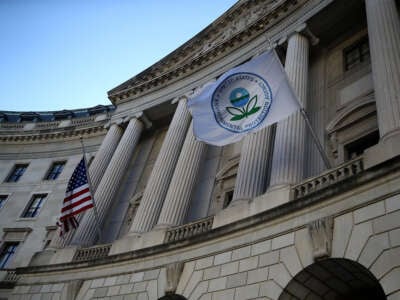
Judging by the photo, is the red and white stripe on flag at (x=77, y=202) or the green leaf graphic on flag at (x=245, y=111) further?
the red and white stripe on flag at (x=77, y=202)

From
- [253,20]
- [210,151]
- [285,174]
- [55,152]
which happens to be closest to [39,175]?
[55,152]

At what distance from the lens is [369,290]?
12.0 m

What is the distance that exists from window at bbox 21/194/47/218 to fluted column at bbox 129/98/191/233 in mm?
14386

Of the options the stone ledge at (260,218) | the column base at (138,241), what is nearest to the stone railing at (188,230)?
the column base at (138,241)

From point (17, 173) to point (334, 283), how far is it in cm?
3094

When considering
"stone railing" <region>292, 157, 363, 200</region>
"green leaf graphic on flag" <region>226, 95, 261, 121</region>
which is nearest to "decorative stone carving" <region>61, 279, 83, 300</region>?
"green leaf graphic on flag" <region>226, 95, 261, 121</region>

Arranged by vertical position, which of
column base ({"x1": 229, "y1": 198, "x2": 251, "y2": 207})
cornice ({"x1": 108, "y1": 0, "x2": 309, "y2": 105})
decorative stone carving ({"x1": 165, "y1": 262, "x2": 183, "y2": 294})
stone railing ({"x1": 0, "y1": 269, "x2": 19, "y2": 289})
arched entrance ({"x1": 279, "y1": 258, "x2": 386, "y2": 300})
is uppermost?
cornice ({"x1": 108, "y1": 0, "x2": 309, "y2": 105})

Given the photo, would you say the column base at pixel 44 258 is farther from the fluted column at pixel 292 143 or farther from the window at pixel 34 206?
the fluted column at pixel 292 143

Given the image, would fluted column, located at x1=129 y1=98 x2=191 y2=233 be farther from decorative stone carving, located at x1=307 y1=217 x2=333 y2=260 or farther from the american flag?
decorative stone carving, located at x1=307 y1=217 x2=333 y2=260

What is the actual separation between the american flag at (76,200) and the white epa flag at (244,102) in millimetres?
7477

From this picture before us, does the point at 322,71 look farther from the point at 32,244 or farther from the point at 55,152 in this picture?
the point at 55,152

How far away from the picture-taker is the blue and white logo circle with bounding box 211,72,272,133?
536 inches

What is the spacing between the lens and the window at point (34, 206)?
31.5 metres

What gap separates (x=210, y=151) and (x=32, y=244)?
50.3ft
